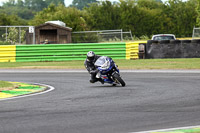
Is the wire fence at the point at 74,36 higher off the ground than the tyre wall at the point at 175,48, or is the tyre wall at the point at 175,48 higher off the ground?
the wire fence at the point at 74,36

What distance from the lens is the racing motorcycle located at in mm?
14789

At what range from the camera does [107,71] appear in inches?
584

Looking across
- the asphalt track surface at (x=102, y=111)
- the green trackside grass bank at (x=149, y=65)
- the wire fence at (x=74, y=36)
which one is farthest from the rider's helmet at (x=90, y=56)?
the wire fence at (x=74, y=36)

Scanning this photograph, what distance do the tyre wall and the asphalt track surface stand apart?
1406 centimetres

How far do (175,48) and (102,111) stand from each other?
19.1 m

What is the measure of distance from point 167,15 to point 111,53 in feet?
242

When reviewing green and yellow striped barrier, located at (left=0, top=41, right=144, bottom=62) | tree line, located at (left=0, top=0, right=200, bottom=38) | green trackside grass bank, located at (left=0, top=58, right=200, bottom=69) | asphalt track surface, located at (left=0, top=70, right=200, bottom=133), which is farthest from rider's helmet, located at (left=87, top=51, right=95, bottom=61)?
tree line, located at (left=0, top=0, right=200, bottom=38)

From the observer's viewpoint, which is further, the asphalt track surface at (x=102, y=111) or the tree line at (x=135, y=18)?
the tree line at (x=135, y=18)

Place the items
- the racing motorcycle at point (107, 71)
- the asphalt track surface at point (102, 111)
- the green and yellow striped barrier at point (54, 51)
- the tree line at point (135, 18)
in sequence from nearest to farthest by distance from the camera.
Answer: the asphalt track surface at point (102, 111), the racing motorcycle at point (107, 71), the green and yellow striped barrier at point (54, 51), the tree line at point (135, 18)

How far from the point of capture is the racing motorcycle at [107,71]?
48.5ft

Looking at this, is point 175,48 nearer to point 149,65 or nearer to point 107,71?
point 149,65

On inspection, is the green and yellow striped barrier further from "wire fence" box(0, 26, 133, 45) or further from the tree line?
the tree line

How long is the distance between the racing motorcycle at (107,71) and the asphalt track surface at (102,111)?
108 cm

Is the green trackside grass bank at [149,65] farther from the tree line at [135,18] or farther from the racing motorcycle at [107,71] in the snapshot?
the tree line at [135,18]
